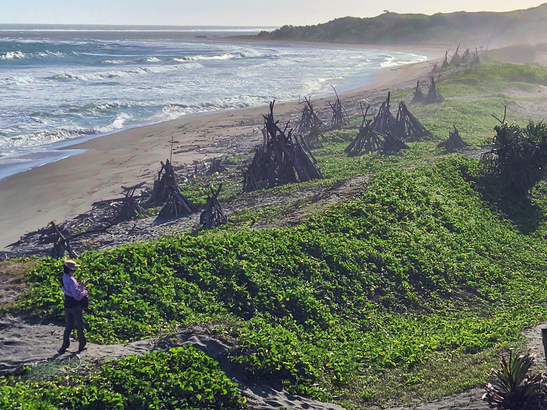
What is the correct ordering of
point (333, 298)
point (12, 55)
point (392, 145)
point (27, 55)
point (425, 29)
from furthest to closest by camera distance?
1. point (425, 29)
2. point (27, 55)
3. point (12, 55)
4. point (392, 145)
5. point (333, 298)

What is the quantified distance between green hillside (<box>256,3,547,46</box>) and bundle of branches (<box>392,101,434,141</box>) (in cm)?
9173

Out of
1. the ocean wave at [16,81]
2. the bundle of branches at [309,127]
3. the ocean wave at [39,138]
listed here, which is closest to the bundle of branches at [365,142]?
the bundle of branches at [309,127]

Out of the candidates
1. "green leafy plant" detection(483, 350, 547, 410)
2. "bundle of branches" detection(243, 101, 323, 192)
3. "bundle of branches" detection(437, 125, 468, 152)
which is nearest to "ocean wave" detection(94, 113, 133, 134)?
"bundle of branches" detection(243, 101, 323, 192)

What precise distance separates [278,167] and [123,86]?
36842 millimetres

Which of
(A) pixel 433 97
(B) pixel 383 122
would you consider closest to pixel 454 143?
(B) pixel 383 122

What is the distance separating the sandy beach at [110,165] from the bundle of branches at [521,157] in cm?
1253

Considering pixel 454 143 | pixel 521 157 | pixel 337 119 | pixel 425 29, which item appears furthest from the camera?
pixel 425 29

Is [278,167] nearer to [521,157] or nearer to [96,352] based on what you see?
[521,157]

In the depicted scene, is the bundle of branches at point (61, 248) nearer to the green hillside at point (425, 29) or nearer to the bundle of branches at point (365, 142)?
Answer: the bundle of branches at point (365, 142)

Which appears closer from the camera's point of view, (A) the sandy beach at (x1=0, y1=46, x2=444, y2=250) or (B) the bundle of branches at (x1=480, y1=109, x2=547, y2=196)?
(B) the bundle of branches at (x1=480, y1=109, x2=547, y2=196)

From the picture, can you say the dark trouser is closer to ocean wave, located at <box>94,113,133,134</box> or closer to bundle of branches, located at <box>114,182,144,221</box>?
bundle of branches, located at <box>114,182,144,221</box>

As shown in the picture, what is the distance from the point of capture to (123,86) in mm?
53688

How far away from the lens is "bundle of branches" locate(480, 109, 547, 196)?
61.0ft

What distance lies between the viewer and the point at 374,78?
6353cm
